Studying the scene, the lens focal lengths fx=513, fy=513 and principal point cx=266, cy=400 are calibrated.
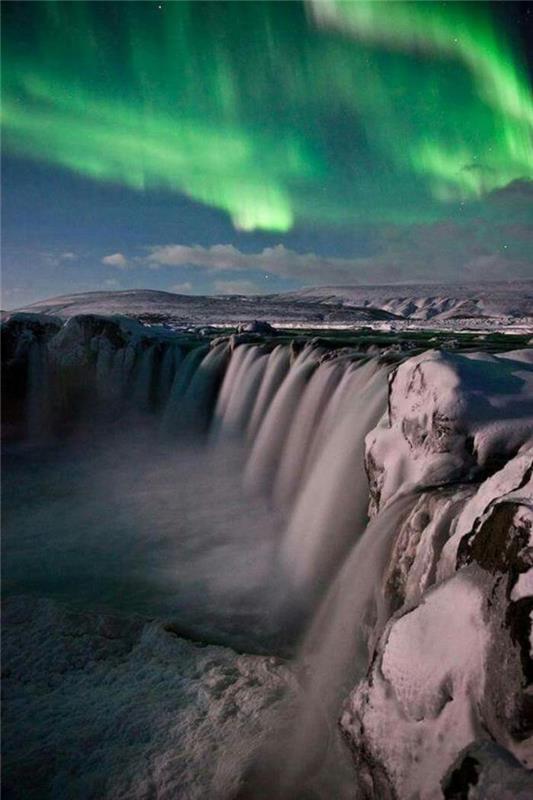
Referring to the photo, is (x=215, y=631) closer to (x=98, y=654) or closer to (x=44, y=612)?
(x=98, y=654)

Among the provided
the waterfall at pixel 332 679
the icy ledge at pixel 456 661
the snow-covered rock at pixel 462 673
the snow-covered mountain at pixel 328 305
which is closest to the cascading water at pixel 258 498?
the waterfall at pixel 332 679

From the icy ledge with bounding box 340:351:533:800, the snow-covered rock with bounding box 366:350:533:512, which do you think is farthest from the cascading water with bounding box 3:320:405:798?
the icy ledge with bounding box 340:351:533:800

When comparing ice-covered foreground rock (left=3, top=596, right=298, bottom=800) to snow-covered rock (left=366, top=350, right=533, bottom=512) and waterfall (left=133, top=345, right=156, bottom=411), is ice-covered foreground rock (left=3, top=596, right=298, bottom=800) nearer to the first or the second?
snow-covered rock (left=366, top=350, right=533, bottom=512)

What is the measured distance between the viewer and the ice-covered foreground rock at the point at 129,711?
13.4ft

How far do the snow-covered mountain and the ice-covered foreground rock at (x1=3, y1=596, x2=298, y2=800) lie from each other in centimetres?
6002

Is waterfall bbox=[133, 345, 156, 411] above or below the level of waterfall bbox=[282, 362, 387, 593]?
above

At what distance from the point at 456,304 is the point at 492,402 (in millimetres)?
123868

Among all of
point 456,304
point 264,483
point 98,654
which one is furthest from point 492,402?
point 456,304

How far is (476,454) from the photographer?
4.54m

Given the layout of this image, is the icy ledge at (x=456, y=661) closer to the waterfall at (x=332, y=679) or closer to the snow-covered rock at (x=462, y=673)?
the snow-covered rock at (x=462, y=673)

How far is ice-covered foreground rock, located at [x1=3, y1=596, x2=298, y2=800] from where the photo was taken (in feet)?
13.4

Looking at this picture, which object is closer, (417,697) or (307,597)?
(417,697)

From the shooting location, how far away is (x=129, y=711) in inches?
186

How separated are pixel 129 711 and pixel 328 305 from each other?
349ft
